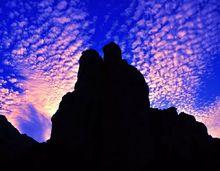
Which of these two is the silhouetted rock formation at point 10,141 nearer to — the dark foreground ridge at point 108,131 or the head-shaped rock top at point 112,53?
the dark foreground ridge at point 108,131

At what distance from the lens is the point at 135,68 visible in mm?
Answer: 81688

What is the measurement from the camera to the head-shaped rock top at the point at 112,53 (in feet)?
264

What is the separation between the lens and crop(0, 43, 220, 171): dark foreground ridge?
67500 millimetres

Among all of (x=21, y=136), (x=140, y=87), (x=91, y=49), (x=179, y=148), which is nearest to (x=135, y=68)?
(x=140, y=87)

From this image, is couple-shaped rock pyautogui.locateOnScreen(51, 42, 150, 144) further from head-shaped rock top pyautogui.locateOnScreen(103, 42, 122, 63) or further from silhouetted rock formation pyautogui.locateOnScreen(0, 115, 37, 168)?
silhouetted rock formation pyautogui.locateOnScreen(0, 115, 37, 168)

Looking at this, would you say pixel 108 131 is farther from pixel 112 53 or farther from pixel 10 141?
pixel 10 141

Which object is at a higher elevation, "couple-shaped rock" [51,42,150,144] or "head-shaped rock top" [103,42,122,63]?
"head-shaped rock top" [103,42,122,63]

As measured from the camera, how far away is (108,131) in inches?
2734

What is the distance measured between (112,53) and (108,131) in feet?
79.1

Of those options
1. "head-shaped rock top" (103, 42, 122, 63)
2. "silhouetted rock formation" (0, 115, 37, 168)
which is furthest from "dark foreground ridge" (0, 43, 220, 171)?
"silhouetted rock formation" (0, 115, 37, 168)

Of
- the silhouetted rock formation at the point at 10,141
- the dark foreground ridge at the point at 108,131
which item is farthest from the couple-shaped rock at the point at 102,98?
the silhouetted rock formation at the point at 10,141

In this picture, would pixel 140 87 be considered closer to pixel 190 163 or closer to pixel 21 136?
pixel 190 163

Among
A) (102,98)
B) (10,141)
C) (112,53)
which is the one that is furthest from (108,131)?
(10,141)

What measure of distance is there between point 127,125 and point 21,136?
73.1 metres
